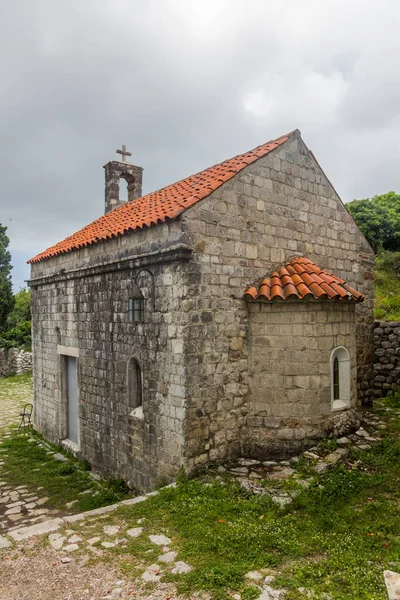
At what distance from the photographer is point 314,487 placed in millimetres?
5480

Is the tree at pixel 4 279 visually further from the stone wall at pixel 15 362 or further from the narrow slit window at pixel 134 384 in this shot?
the narrow slit window at pixel 134 384

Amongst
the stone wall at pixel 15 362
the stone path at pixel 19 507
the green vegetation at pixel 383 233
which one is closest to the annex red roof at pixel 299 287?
the stone path at pixel 19 507

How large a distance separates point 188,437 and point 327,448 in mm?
2396

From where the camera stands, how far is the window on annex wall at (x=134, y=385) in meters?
7.31

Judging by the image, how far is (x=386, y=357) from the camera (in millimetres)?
11195

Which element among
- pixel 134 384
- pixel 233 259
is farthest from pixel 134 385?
pixel 233 259

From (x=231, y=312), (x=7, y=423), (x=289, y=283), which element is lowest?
(x=7, y=423)

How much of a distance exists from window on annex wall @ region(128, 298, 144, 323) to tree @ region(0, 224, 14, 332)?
19388 millimetres

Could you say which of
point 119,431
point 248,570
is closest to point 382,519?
point 248,570

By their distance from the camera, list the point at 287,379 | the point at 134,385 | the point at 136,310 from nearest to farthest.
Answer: the point at 287,379, the point at 136,310, the point at 134,385

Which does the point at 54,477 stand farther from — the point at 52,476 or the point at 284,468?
the point at 284,468

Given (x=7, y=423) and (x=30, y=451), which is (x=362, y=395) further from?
(x=7, y=423)

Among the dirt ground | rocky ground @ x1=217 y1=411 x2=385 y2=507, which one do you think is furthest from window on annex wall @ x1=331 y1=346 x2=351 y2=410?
the dirt ground

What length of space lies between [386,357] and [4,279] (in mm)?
21010
